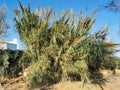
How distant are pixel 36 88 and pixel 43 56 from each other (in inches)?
65.5

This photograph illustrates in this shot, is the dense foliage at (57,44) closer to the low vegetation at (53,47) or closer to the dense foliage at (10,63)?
the low vegetation at (53,47)

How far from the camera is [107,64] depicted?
636 inches

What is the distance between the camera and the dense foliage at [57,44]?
460 inches

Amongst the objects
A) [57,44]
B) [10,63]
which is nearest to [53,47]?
[57,44]

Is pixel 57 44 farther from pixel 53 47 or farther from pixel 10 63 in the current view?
pixel 10 63

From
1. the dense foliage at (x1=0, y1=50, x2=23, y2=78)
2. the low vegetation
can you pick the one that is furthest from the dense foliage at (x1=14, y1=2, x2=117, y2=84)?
the dense foliage at (x1=0, y1=50, x2=23, y2=78)

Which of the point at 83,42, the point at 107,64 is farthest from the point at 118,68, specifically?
the point at 83,42

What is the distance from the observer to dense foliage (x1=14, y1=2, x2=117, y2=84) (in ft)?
38.4

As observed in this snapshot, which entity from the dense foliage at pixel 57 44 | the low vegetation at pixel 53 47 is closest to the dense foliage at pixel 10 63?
the low vegetation at pixel 53 47

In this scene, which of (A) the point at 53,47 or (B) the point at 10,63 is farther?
(B) the point at 10,63

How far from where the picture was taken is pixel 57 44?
12.2 m

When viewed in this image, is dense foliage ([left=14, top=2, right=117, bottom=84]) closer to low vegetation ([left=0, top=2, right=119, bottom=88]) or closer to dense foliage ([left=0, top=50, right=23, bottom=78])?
low vegetation ([left=0, top=2, right=119, bottom=88])

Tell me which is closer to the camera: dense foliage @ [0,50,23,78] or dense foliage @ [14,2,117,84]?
dense foliage @ [14,2,117,84]

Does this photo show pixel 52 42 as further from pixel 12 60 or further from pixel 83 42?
pixel 12 60
